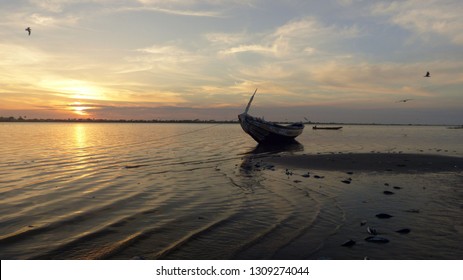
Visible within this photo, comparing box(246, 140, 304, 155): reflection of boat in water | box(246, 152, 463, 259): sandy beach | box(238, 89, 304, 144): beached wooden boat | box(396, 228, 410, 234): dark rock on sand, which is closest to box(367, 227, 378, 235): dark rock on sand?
box(246, 152, 463, 259): sandy beach

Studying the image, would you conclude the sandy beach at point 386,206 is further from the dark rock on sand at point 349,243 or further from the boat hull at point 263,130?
the boat hull at point 263,130

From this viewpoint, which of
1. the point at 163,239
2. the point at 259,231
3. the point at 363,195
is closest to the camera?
the point at 163,239

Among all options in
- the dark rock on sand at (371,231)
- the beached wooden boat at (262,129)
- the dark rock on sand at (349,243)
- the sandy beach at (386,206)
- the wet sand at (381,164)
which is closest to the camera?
the sandy beach at (386,206)

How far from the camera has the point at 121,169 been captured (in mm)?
27875

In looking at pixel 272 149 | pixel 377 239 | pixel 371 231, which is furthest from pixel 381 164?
pixel 377 239

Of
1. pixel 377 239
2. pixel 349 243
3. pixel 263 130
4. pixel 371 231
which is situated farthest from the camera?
pixel 263 130

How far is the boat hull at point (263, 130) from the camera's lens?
54969 millimetres

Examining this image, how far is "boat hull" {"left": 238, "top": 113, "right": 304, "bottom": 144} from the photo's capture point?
Result: 54969mm

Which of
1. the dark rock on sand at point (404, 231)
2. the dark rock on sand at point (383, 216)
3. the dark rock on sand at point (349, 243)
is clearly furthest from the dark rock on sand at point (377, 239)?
the dark rock on sand at point (383, 216)

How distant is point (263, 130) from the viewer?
55219mm

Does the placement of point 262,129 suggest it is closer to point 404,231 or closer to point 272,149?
point 272,149

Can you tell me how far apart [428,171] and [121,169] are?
2345 cm
